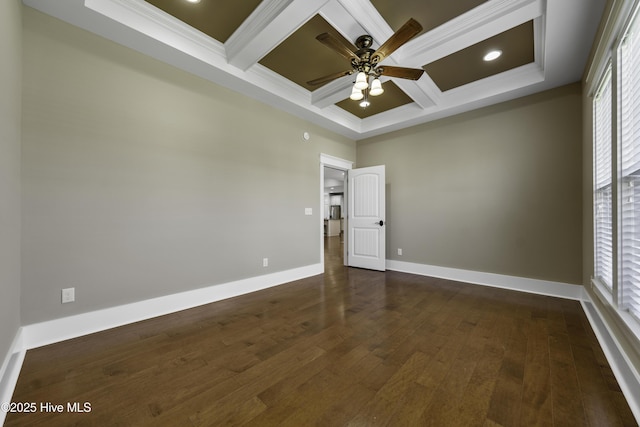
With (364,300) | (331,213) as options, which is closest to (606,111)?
(364,300)

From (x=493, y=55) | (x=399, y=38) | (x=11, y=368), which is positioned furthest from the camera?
(x=493, y=55)

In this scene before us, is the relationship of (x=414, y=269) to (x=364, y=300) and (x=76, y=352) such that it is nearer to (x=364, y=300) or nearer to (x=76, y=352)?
(x=364, y=300)

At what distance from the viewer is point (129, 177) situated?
7.97ft

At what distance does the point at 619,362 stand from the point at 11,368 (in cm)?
393

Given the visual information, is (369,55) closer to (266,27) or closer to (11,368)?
(266,27)

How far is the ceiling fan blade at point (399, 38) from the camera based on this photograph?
5.94 feet

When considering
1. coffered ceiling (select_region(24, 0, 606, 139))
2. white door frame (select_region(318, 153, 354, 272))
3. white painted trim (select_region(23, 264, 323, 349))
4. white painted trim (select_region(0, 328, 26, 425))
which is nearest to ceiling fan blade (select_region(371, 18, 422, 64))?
coffered ceiling (select_region(24, 0, 606, 139))

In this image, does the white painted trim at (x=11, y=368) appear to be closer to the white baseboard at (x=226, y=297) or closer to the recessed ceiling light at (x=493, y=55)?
the white baseboard at (x=226, y=297)

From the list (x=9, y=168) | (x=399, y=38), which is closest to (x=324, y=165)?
(x=399, y=38)

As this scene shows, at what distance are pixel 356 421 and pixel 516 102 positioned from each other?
14.3ft

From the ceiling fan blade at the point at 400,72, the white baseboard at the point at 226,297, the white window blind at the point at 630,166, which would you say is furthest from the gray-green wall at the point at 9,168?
the white window blind at the point at 630,166

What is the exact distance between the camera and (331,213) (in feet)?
45.7

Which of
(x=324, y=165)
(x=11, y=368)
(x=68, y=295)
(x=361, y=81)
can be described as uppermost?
(x=361, y=81)

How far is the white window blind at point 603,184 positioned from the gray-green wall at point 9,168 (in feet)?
14.4
